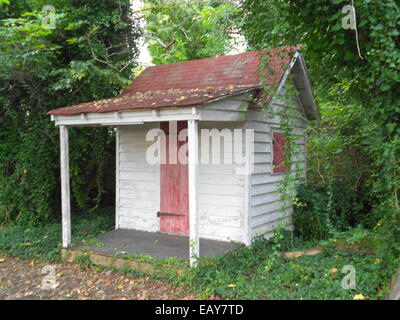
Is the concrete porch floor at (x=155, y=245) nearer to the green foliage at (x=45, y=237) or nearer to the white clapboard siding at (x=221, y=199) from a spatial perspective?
the white clapboard siding at (x=221, y=199)

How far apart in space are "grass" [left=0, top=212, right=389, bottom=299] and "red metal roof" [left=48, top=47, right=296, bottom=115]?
258 cm

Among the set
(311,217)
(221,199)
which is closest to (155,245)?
(221,199)

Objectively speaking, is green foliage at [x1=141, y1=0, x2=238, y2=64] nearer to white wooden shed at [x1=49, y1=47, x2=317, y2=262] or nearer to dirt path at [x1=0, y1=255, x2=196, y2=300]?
white wooden shed at [x1=49, y1=47, x2=317, y2=262]

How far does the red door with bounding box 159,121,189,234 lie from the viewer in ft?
23.4

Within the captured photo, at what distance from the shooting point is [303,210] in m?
7.89

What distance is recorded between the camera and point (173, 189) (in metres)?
7.26

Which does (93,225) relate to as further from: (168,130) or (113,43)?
(113,43)

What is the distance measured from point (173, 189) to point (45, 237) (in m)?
2.91

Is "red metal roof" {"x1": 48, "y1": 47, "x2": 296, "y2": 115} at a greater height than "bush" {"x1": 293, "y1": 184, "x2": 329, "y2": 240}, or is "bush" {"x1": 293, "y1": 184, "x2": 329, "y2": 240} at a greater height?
"red metal roof" {"x1": 48, "y1": 47, "x2": 296, "y2": 115}

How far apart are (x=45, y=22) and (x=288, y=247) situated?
22.6 feet

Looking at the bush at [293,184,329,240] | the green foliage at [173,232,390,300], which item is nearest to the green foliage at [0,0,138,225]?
the green foliage at [173,232,390,300]

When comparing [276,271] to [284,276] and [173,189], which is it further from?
[173,189]
